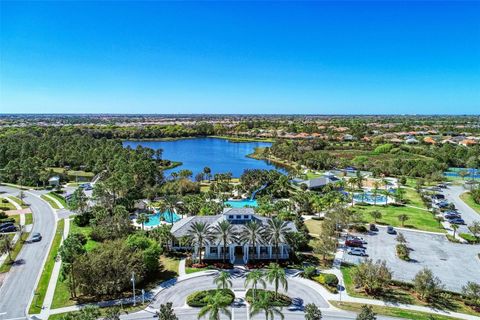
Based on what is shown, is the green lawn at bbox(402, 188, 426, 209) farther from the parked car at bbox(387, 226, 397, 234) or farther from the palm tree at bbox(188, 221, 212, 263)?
the palm tree at bbox(188, 221, 212, 263)

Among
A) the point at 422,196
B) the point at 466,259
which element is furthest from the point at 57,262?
the point at 422,196

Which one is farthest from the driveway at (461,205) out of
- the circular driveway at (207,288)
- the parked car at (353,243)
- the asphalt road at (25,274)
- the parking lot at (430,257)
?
the asphalt road at (25,274)

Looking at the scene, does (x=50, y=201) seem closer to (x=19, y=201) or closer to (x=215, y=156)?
(x=19, y=201)

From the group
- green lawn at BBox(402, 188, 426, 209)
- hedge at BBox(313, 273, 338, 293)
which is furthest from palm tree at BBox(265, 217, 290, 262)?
green lawn at BBox(402, 188, 426, 209)

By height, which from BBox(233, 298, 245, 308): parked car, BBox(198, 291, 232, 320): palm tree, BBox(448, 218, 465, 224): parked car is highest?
BBox(198, 291, 232, 320): palm tree

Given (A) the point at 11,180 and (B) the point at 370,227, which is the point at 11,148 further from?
(B) the point at 370,227
